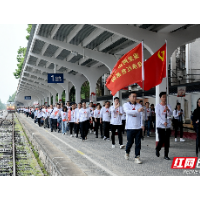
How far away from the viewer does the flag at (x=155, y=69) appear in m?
8.89

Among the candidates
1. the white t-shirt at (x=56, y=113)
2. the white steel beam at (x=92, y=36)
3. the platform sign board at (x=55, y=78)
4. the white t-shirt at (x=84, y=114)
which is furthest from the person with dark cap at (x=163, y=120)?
the platform sign board at (x=55, y=78)

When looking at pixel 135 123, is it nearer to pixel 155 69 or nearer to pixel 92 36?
pixel 155 69

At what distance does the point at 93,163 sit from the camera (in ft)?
28.9

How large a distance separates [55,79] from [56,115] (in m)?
8.90

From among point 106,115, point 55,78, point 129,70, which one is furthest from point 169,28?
point 55,78

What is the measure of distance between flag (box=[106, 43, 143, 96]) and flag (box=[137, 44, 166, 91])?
0.30 m

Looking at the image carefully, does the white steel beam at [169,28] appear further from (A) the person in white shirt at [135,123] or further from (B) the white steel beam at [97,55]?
(B) the white steel beam at [97,55]

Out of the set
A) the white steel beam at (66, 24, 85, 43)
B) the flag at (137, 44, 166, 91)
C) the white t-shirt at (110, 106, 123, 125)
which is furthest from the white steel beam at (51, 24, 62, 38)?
the flag at (137, 44, 166, 91)

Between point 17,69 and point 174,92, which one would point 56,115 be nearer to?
point 174,92

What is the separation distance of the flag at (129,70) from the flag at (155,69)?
30 centimetres

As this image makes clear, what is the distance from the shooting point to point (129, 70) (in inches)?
365

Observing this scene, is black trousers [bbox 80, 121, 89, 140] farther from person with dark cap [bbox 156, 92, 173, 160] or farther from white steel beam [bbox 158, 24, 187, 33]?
person with dark cap [bbox 156, 92, 173, 160]

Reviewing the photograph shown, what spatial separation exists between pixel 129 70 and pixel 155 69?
74 cm
